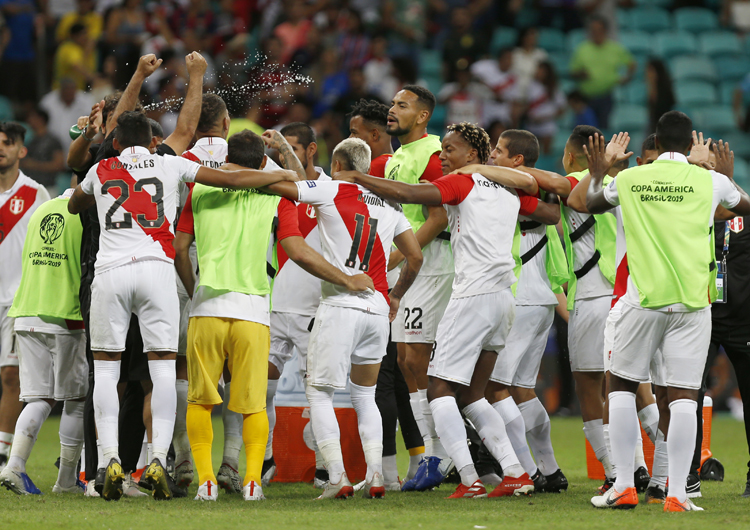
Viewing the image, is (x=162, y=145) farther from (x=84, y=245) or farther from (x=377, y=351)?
(x=377, y=351)

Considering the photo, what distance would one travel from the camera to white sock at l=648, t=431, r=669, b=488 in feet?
20.3

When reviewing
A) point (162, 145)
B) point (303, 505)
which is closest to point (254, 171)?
point (162, 145)

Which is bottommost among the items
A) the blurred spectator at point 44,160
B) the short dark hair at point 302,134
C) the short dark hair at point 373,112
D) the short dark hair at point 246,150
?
the short dark hair at point 246,150

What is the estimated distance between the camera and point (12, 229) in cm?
852

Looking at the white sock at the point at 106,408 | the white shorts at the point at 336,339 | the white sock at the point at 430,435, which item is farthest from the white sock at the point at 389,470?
the white sock at the point at 106,408

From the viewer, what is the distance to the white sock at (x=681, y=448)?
18.1ft

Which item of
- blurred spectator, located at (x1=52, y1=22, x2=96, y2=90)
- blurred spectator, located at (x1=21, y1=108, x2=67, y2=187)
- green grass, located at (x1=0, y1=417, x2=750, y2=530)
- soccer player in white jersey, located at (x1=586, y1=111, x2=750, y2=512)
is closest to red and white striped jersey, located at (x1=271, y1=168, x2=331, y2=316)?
green grass, located at (x1=0, y1=417, x2=750, y2=530)

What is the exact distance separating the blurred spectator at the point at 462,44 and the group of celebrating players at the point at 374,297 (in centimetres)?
965

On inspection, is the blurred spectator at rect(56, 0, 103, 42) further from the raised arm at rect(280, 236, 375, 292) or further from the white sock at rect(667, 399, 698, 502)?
the white sock at rect(667, 399, 698, 502)

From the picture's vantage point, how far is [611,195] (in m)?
5.87

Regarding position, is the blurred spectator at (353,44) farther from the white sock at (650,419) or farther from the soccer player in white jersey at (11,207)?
the white sock at (650,419)

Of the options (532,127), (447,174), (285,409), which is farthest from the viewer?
(532,127)

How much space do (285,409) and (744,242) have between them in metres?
3.94

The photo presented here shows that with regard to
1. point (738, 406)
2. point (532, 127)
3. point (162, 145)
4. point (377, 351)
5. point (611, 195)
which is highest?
point (532, 127)
